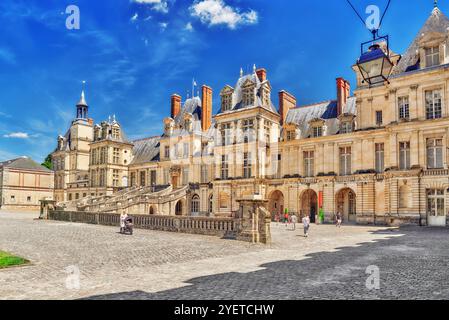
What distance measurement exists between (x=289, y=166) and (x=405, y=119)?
12.0 metres

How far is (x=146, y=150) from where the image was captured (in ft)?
172

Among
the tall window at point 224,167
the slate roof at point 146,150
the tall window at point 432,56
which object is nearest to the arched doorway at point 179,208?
the tall window at point 224,167

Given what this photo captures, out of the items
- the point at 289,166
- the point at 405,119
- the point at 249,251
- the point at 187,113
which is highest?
the point at 187,113

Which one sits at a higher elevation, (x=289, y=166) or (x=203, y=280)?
(x=289, y=166)

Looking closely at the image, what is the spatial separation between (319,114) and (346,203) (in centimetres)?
982

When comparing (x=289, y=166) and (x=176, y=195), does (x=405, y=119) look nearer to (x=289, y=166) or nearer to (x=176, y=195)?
(x=289, y=166)

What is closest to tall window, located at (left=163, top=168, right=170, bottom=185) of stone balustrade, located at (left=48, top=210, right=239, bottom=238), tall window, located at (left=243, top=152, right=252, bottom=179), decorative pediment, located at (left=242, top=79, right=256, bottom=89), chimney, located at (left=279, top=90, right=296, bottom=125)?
tall window, located at (left=243, top=152, right=252, bottom=179)

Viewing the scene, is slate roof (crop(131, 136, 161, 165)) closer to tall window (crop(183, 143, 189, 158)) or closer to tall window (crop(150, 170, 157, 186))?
tall window (crop(150, 170, 157, 186))

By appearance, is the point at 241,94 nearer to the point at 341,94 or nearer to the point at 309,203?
the point at 341,94

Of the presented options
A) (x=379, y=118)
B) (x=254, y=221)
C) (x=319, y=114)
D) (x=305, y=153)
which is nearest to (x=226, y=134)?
(x=305, y=153)

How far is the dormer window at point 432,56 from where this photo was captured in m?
28.5

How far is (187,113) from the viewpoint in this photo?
4591 cm

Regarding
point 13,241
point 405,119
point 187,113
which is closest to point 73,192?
point 187,113

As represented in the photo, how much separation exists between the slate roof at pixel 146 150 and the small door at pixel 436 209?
33.1 m
